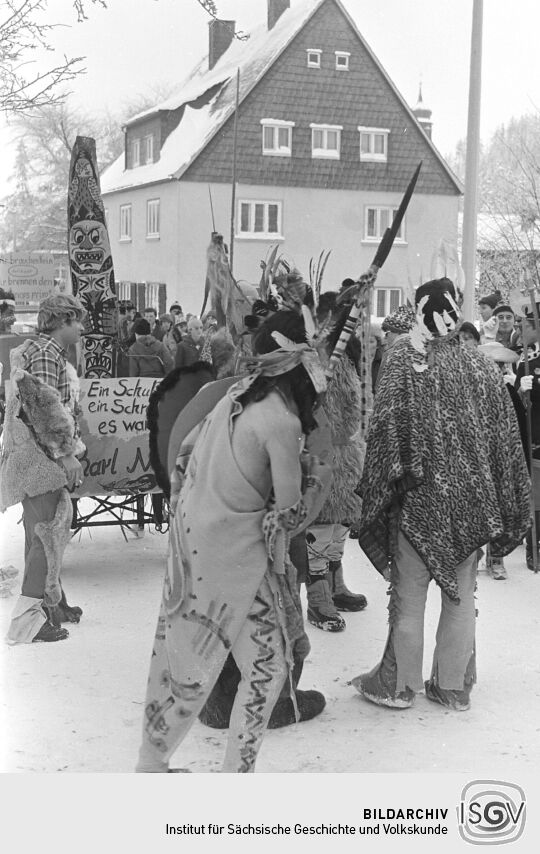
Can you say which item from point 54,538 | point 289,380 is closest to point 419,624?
point 289,380

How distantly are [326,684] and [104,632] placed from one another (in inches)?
49.2

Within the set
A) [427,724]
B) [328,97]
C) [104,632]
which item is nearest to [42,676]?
[104,632]

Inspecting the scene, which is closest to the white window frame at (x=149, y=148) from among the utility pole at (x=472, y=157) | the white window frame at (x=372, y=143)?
the white window frame at (x=372, y=143)

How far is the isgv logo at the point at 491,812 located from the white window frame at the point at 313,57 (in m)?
4.71

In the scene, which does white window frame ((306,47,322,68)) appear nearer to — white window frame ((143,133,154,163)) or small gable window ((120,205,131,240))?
white window frame ((143,133,154,163))

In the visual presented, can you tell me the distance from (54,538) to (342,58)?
3.43 meters

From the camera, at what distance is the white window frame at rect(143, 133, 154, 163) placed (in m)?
6.94

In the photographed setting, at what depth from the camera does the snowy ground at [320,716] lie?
3.55 meters

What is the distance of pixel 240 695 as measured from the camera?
296 cm

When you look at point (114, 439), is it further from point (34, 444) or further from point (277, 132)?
point (277, 132)

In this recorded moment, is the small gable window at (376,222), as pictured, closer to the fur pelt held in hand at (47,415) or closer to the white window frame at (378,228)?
the white window frame at (378,228)

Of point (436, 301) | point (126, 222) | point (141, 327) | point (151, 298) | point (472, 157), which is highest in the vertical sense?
point (472, 157)

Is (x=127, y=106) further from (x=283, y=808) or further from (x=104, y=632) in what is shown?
(x=283, y=808)

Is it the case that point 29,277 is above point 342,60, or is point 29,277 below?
below
